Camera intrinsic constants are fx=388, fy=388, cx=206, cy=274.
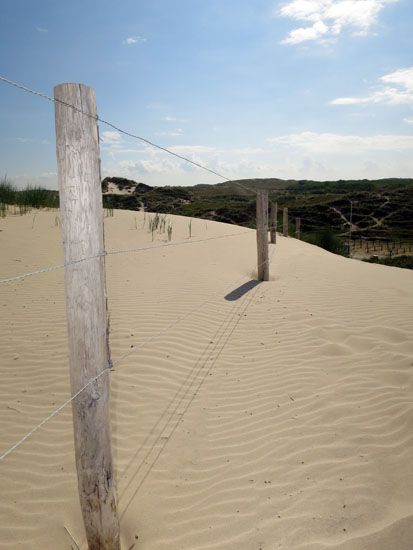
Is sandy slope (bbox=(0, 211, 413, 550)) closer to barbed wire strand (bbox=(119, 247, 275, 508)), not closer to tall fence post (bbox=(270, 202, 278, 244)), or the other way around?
barbed wire strand (bbox=(119, 247, 275, 508))

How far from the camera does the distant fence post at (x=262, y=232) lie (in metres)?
7.86

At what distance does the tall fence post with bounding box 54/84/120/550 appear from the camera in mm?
1967

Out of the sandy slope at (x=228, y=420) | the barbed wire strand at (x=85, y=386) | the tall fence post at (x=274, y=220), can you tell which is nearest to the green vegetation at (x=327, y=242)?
the tall fence post at (x=274, y=220)

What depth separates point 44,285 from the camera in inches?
283

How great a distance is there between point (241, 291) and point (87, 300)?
18.2 ft

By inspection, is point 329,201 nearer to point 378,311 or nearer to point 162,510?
point 378,311

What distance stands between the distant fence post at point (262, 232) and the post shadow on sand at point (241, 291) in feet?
0.93

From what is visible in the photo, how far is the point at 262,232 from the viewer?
8.02 metres

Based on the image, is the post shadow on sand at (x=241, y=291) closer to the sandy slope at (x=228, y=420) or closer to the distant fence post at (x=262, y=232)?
the sandy slope at (x=228, y=420)

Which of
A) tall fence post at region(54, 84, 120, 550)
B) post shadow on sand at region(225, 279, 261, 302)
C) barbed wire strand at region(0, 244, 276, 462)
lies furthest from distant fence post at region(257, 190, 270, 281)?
tall fence post at region(54, 84, 120, 550)

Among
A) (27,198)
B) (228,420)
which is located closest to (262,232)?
(228,420)

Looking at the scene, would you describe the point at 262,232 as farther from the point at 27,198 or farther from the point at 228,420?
the point at 27,198

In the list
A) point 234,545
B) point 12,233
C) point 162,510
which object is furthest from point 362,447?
point 12,233

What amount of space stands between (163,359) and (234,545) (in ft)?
8.05
